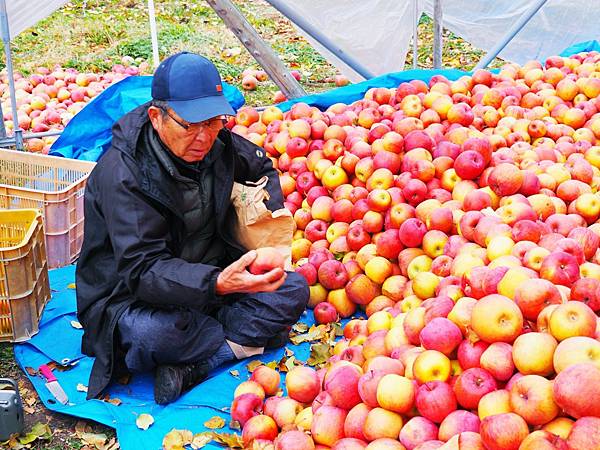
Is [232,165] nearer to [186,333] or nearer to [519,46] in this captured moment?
[186,333]

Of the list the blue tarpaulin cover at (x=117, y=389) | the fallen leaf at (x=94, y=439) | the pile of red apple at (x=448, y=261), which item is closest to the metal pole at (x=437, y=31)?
the pile of red apple at (x=448, y=261)

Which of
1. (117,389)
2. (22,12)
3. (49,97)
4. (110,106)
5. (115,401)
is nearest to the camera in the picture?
(115,401)

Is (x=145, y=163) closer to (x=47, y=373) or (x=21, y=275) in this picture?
(x=21, y=275)

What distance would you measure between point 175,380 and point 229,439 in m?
0.49

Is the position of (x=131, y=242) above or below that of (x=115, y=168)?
below

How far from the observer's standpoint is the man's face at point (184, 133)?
2.85 metres

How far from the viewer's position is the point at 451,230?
3.62 metres

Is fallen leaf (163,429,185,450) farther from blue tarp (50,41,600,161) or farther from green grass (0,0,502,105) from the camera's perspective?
green grass (0,0,502,105)

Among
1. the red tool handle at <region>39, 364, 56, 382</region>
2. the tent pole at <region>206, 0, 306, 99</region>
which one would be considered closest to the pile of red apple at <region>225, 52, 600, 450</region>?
the tent pole at <region>206, 0, 306, 99</region>

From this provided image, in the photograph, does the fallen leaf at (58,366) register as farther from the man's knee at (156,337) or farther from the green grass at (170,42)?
the green grass at (170,42)

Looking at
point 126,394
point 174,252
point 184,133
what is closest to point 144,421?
point 126,394

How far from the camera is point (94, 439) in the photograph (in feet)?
9.55

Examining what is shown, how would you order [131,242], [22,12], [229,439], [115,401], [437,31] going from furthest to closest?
[437,31], [22,12], [115,401], [131,242], [229,439]

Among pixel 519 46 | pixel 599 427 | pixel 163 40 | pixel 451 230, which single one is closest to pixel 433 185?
pixel 451 230
